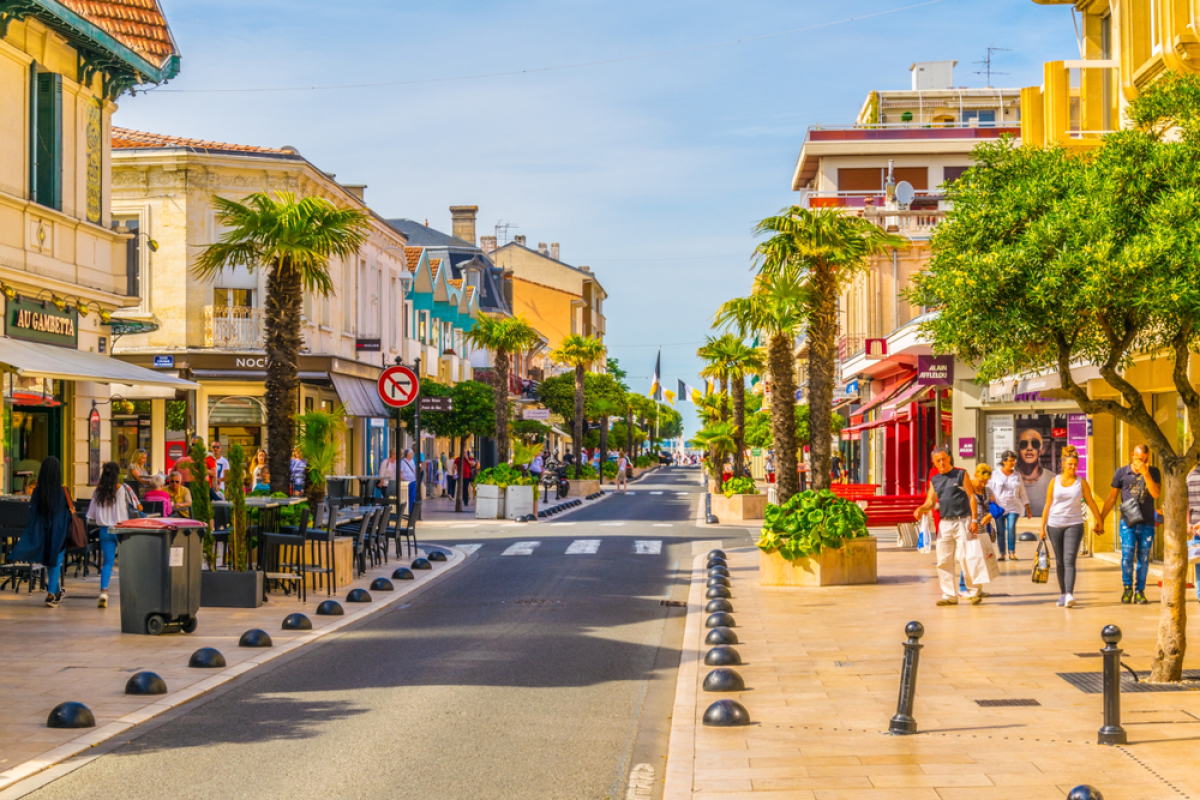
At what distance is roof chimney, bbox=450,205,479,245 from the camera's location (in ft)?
283

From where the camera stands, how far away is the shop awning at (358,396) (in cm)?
3922

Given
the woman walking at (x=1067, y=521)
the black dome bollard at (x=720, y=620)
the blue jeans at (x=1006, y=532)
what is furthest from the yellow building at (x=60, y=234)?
the blue jeans at (x=1006, y=532)

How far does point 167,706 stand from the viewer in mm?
9039

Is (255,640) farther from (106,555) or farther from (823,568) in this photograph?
(823,568)

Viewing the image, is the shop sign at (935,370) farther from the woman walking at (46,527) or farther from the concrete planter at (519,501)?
the woman walking at (46,527)

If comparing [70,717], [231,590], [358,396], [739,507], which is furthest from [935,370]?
[70,717]

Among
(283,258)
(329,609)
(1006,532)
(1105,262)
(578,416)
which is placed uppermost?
(283,258)

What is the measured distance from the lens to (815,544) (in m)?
16.6

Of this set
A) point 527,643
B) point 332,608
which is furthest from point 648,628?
point 332,608

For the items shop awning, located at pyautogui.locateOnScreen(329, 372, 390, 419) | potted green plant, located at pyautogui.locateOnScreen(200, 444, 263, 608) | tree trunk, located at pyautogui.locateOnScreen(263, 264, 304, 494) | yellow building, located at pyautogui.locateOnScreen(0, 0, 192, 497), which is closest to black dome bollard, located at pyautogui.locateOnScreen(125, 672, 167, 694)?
potted green plant, located at pyautogui.locateOnScreen(200, 444, 263, 608)

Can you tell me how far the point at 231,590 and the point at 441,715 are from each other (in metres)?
6.53

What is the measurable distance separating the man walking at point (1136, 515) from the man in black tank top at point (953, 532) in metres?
1.38

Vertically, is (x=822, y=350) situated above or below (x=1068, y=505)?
above

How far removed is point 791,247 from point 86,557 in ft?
40.6
